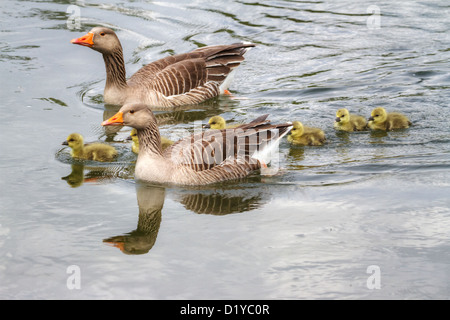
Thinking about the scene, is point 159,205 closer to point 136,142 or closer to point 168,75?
point 136,142

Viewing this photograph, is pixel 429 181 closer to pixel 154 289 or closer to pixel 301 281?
pixel 301 281

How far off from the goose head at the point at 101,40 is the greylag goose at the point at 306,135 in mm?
4117

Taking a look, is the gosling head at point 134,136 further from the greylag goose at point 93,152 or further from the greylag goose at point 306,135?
the greylag goose at point 306,135

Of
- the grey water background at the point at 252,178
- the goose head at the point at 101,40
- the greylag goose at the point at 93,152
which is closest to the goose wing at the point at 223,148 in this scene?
the grey water background at the point at 252,178

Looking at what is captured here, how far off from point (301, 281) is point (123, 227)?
2.29 m

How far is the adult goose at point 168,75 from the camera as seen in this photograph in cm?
1268

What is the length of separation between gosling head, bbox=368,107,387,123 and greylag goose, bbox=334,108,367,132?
194mm

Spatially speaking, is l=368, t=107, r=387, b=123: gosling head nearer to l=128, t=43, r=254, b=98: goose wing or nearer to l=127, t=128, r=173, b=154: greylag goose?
l=127, t=128, r=173, b=154: greylag goose

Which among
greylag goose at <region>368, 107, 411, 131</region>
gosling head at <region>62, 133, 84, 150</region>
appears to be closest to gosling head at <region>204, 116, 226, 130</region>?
gosling head at <region>62, 133, 84, 150</region>

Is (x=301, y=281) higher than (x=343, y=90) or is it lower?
lower

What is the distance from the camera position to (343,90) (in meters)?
12.8

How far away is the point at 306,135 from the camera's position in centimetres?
1048
